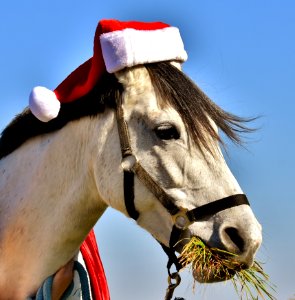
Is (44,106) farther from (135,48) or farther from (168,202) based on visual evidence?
(168,202)

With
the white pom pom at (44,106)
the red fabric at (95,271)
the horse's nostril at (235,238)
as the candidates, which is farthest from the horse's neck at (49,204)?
the horse's nostril at (235,238)

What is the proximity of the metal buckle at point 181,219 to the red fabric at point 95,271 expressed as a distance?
0.94 metres

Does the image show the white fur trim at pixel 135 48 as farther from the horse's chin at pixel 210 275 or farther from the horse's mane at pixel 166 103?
the horse's chin at pixel 210 275

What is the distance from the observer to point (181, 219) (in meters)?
3.99

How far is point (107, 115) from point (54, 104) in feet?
1.15

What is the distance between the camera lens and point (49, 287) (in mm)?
4273

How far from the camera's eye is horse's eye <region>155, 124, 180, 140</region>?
414cm

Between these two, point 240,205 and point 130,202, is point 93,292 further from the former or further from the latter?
point 240,205

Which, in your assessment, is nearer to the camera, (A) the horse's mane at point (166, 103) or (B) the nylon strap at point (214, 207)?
(B) the nylon strap at point (214, 207)

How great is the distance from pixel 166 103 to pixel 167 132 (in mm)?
194

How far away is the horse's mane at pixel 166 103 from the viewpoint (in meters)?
4.18

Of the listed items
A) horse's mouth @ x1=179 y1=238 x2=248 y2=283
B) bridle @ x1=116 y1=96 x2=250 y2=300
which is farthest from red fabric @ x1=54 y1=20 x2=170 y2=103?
horse's mouth @ x1=179 y1=238 x2=248 y2=283

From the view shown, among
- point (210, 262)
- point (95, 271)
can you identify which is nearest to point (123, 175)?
point (210, 262)

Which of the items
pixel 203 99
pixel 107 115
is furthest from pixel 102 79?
pixel 203 99
